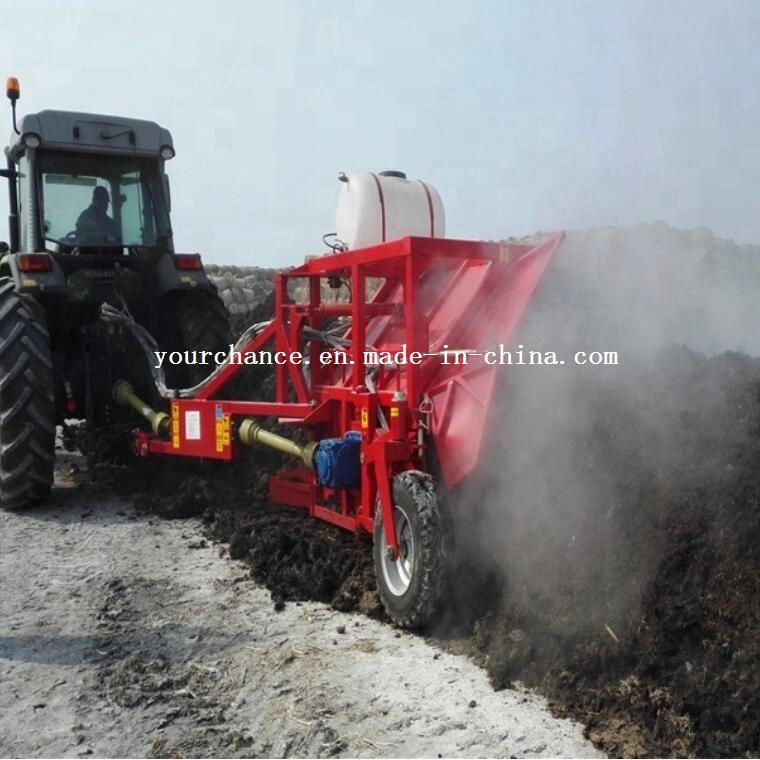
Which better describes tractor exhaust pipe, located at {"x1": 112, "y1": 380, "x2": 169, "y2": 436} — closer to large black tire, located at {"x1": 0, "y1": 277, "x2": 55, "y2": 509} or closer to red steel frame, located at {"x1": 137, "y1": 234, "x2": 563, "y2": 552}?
red steel frame, located at {"x1": 137, "y1": 234, "x2": 563, "y2": 552}

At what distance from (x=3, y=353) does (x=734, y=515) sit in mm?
4589

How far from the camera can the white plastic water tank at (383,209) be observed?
521 cm

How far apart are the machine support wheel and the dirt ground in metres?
0.13

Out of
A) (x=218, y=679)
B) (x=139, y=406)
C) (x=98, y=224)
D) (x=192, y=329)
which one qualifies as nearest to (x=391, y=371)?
(x=218, y=679)

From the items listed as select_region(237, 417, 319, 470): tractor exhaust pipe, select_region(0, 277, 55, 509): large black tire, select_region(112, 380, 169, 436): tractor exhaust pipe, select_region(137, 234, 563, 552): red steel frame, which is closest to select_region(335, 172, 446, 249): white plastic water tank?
select_region(137, 234, 563, 552): red steel frame

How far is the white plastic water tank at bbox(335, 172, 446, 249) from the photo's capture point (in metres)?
5.21

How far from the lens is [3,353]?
222 inches

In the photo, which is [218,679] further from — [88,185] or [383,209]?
[88,185]

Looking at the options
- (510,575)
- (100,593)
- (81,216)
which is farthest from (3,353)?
(510,575)

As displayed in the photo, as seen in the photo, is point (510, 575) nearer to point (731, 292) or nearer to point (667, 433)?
point (667, 433)

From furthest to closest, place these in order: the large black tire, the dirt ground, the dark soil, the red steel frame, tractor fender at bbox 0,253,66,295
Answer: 1. tractor fender at bbox 0,253,66,295
2. the large black tire
3. the dark soil
4. the red steel frame
5. the dirt ground

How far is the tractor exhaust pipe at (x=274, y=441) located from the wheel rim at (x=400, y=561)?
32.2 inches

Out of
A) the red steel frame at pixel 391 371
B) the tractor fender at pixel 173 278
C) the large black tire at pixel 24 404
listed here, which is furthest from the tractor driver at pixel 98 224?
the red steel frame at pixel 391 371

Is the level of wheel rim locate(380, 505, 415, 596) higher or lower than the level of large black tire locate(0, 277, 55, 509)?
lower
